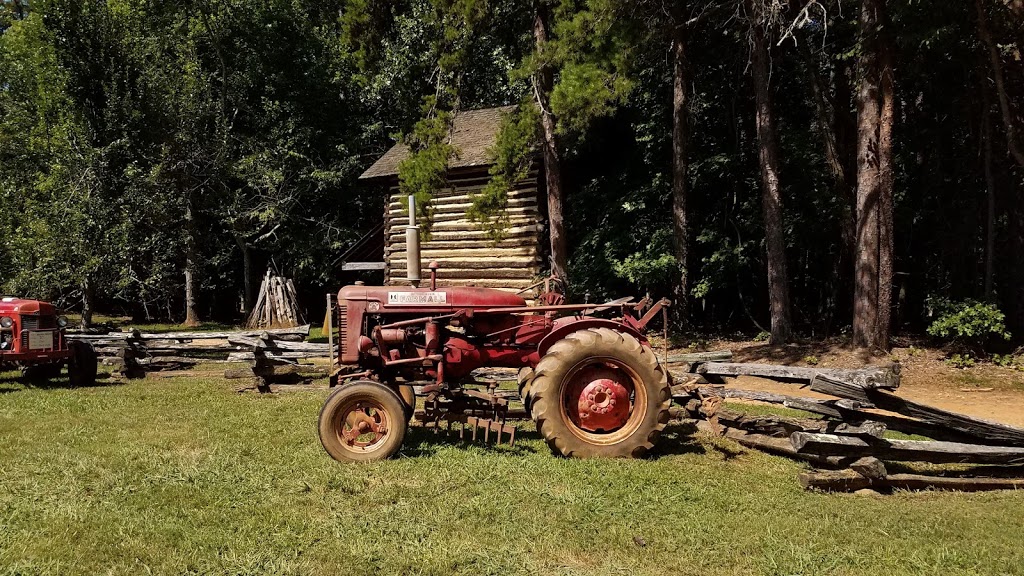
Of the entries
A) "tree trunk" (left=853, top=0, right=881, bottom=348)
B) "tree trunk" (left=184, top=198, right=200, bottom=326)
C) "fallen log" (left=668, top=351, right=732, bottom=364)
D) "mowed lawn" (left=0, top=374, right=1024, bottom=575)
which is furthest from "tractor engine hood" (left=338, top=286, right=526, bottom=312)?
"tree trunk" (left=184, top=198, right=200, bottom=326)

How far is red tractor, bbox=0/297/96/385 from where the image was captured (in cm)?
1029

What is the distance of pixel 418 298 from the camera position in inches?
261

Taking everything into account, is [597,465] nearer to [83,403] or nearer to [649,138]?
[83,403]

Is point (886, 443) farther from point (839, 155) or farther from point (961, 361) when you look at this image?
point (839, 155)

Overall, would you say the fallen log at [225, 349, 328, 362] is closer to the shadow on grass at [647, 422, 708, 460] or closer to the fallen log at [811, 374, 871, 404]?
the shadow on grass at [647, 422, 708, 460]

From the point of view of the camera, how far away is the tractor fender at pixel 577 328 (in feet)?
21.4

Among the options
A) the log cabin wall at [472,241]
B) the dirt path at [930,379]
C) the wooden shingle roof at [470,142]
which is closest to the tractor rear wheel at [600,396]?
the dirt path at [930,379]

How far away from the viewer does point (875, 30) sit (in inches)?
464

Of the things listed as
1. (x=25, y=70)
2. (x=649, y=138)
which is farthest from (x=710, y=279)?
(x=25, y=70)

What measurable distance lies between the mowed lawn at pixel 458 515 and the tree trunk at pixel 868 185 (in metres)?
7.12

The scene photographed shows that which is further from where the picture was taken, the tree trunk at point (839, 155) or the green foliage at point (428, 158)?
the green foliage at point (428, 158)

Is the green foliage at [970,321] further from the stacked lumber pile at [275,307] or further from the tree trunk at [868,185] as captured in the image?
the stacked lumber pile at [275,307]

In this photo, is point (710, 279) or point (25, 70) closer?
point (710, 279)

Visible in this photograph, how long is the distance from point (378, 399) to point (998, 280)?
529 inches
